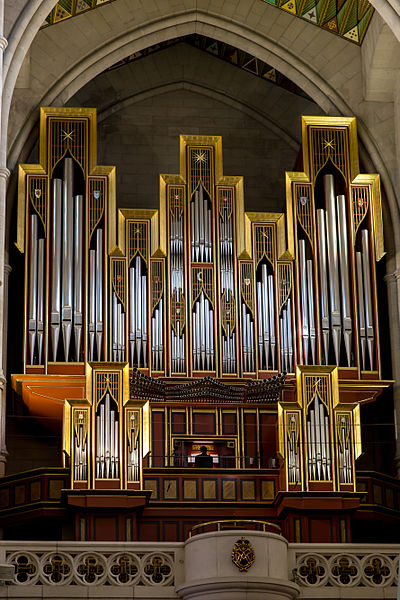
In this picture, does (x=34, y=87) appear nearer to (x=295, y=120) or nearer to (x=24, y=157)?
(x=24, y=157)

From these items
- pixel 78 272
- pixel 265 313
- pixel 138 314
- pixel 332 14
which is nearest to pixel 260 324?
pixel 265 313

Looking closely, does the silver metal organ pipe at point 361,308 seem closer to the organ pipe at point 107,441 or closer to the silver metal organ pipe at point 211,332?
the silver metal organ pipe at point 211,332

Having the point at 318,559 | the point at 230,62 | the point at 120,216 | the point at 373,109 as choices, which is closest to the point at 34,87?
the point at 120,216

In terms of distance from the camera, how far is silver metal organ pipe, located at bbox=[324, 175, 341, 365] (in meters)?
21.0

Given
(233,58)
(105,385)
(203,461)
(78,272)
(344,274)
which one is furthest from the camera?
(233,58)

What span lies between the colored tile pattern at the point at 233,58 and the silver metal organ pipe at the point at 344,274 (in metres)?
3.61

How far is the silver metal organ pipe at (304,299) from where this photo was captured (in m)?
21.0

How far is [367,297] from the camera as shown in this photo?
21297 mm

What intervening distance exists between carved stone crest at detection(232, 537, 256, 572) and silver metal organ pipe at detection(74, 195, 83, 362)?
6067mm

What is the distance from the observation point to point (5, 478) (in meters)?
19.2

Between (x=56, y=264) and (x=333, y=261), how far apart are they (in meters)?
4.97

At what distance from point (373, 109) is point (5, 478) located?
9.78 m

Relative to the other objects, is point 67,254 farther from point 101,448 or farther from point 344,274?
point 344,274

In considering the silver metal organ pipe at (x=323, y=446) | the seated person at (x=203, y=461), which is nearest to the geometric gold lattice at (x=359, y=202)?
the silver metal organ pipe at (x=323, y=446)
